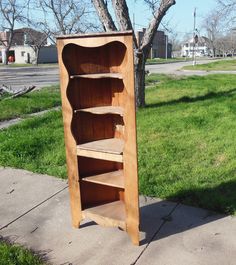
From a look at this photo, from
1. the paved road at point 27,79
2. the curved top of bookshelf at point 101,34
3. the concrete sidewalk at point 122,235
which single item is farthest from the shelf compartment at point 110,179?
the paved road at point 27,79

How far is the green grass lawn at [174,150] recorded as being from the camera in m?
4.34

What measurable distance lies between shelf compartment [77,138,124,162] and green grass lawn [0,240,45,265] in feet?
3.16

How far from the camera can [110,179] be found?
11.3 ft

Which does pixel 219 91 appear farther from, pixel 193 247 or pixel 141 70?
pixel 193 247

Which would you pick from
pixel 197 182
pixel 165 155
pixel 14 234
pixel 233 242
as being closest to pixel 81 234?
pixel 14 234

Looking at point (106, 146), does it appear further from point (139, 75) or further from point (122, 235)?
point (139, 75)

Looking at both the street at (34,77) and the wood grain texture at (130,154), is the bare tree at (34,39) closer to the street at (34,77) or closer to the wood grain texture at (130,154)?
the street at (34,77)

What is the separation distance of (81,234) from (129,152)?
3.30 feet

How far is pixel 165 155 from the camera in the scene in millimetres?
5605

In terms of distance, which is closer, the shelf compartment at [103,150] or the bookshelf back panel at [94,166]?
the shelf compartment at [103,150]

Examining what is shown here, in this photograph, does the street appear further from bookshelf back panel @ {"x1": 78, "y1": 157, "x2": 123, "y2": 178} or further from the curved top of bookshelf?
the curved top of bookshelf

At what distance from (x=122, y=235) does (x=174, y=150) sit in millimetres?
2641

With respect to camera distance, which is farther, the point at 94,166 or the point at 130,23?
the point at 130,23

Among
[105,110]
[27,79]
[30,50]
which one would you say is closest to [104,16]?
[105,110]
